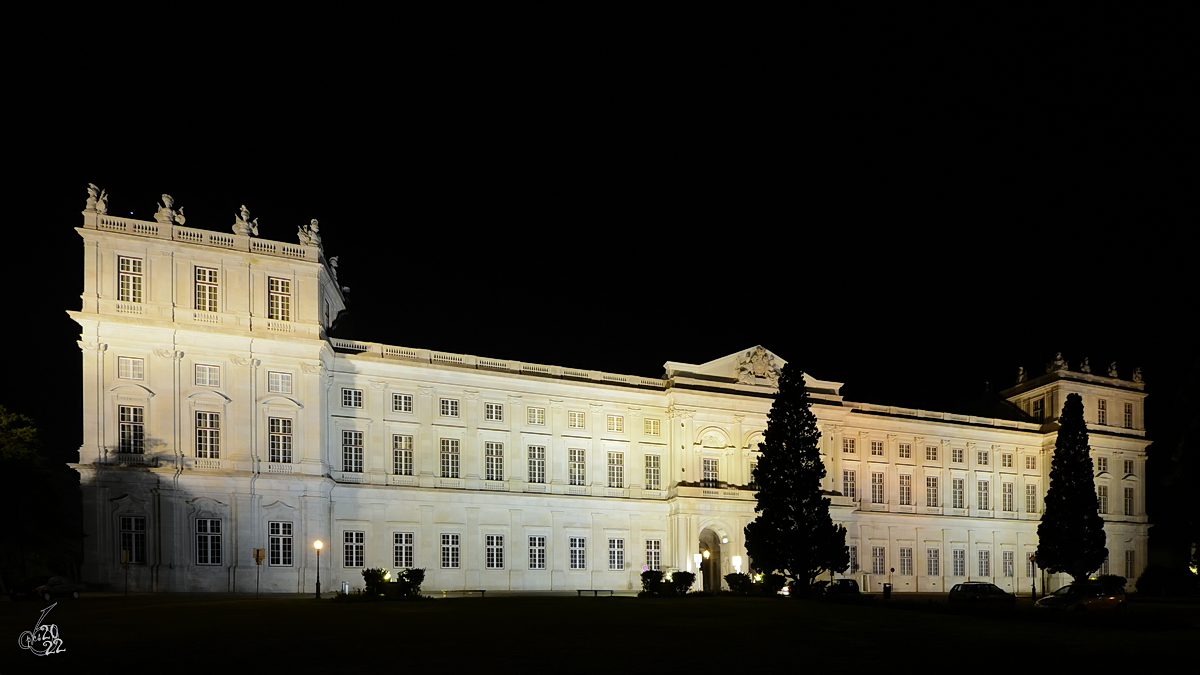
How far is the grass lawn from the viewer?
71.9ft

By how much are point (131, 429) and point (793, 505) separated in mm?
35523

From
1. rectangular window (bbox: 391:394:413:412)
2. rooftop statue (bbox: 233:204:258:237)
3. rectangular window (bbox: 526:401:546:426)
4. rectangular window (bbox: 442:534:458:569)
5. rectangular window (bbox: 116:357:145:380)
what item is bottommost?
rectangular window (bbox: 442:534:458:569)

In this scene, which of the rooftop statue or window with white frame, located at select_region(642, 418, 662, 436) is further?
window with white frame, located at select_region(642, 418, 662, 436)

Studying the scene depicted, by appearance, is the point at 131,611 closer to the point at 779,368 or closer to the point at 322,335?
the point at 322,335

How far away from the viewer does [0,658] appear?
21391 mm

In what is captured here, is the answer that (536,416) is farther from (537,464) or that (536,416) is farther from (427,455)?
(427,455)

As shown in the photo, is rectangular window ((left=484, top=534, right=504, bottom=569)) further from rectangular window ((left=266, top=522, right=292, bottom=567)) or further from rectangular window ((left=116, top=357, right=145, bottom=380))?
rectangular window ((left=116, top=357, right=145, bottom=380))

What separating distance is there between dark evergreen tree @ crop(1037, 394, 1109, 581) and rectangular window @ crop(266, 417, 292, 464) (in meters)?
51.9

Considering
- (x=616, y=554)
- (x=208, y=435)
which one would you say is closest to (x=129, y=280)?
(x=208, y=435)

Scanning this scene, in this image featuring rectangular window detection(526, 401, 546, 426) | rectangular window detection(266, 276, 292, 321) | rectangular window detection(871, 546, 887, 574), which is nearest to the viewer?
rectangular window detection(266, 276, 292, 321)

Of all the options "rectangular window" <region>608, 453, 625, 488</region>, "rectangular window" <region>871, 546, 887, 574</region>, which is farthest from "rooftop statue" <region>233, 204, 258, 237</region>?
"rectangular window" <region>871, 546, 887, 574</region>

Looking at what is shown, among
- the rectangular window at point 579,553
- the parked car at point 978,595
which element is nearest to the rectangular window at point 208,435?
the rectangular window at point 579,553

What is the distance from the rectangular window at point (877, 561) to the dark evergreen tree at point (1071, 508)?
37.9ft

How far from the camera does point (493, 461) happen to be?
6569 centimetres
